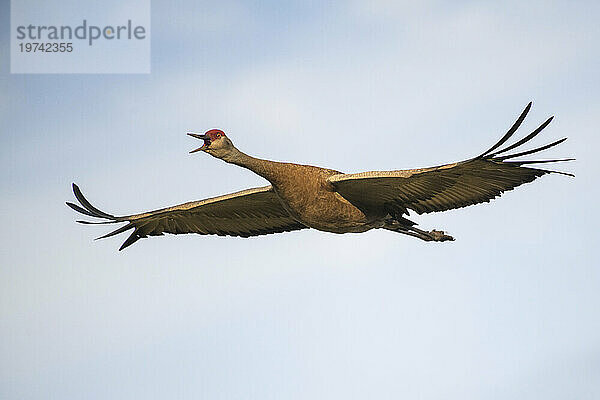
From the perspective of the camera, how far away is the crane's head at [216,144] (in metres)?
16.0

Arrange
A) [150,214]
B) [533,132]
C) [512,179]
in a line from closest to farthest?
[533,132]
[512,179]
[150,214]

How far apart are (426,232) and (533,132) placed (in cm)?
416

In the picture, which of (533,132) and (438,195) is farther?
(438,195)

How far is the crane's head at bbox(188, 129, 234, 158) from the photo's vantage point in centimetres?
1596

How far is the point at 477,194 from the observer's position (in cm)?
1664

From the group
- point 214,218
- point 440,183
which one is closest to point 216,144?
point 214,218

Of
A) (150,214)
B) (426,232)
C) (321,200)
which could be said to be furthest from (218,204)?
(426,232)

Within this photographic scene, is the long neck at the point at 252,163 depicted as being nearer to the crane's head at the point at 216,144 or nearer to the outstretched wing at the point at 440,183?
the crane's head at the point at 216,144

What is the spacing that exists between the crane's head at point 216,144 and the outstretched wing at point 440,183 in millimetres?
1844

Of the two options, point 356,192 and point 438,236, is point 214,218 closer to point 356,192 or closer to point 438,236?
point 356,192

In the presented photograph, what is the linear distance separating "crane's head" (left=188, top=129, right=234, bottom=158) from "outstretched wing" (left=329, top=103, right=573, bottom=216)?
1.84m

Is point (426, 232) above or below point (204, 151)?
below

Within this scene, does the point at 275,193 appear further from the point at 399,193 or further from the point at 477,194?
the point at 477,194

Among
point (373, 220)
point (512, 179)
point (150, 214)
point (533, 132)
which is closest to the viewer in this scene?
point (533, 132)
